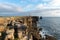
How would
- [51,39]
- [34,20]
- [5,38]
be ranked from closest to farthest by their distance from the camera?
[5,38] < [51,39] < [34,20]

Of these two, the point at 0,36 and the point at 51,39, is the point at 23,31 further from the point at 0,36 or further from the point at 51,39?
the point at 51,39

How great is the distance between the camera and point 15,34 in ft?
65.1

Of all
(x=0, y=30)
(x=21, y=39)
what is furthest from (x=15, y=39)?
(x=0, y=30)

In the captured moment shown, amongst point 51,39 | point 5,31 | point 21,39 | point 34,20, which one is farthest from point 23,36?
point 34,20

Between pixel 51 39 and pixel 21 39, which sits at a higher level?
pixel 21 39

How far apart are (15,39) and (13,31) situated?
738mm

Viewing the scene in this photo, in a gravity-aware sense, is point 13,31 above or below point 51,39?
above

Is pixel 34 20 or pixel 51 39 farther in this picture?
pixel 34 20

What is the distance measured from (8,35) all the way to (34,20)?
27.0 meters

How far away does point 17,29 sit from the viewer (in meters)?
20.2

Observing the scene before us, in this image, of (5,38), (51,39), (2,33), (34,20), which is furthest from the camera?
(34,20)

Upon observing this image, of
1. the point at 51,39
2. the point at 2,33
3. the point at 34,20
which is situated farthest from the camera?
the point at 34,20

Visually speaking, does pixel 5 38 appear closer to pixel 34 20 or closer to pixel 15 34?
pixel 15 34

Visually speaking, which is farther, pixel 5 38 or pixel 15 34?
pixel 15 34
